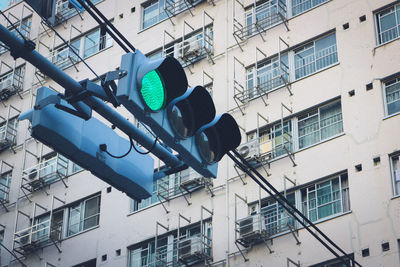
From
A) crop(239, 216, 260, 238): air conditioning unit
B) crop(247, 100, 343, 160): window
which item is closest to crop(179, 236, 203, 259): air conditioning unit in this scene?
crop(239, 216, 260, 238): air conditioning unit

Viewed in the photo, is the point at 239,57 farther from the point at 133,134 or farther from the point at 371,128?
the point at 133,134

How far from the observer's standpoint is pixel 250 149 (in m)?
30.2

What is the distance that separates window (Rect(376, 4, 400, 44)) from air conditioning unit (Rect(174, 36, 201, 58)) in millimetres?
8039

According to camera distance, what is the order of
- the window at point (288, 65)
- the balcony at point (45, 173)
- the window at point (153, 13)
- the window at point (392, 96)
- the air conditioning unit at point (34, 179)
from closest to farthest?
the window at point (392, 96)
the window at point (288, 65)
the balcony at point (45, 173)
the air conditioning unit at point (34, 179)
the window at point (153, 13)

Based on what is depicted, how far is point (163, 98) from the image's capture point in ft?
25.1

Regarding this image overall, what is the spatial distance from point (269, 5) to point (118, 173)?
2584cm

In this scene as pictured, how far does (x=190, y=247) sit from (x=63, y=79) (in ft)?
Answer: 74.3

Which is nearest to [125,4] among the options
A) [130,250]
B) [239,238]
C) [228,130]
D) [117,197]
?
[117,197]

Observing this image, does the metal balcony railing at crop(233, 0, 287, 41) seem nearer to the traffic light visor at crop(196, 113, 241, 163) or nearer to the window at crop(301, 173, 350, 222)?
the window at crop(301, 173, 350, 222)

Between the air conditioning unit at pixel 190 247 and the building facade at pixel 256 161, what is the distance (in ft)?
0.18

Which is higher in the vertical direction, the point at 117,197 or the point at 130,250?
the point at 117,197

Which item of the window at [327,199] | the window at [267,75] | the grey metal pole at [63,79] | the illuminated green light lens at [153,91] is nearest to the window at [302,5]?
the window at [267,75]

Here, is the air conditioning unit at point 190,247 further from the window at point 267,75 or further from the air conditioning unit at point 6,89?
the air conditioning unit at point 6,89

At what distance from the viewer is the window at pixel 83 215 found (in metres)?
35.0
